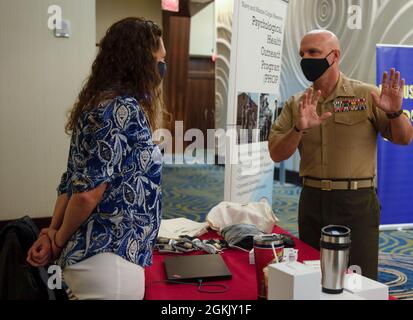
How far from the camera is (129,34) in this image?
1523mm

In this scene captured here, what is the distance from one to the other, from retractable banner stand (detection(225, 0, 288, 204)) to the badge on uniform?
1155mm

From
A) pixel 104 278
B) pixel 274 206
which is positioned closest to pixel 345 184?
pixel 104 278

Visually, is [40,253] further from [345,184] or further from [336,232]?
[345,184]

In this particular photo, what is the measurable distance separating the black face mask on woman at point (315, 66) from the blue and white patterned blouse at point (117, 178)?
1.15m

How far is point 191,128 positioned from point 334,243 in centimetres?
1054

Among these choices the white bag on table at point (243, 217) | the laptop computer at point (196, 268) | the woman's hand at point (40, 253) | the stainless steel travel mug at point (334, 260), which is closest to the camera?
the stainless steel travel mug at point (334, 260)

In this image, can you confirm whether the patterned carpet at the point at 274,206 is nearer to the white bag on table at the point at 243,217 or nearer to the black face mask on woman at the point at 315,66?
the white bag on table at the point at 243,217

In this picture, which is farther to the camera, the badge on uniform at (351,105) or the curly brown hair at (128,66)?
the badge on uniform at (351,105)

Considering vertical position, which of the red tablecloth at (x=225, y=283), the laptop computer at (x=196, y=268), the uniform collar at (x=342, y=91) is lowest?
the red tablecloth at (x=225, y=283)

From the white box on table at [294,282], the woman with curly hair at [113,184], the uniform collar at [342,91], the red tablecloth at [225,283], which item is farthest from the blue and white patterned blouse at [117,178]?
the uniform collar at [342,91]

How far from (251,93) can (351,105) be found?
1.28 meters

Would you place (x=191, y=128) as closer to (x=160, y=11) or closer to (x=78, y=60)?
(x=160, y=11)

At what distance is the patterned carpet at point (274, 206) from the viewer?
11.2ft
